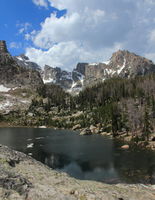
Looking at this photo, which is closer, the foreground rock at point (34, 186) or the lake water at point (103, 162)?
the foreground rock at point (34, 186)

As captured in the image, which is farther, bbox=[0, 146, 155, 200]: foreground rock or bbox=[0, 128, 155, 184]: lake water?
bbox=[0, 128, 155, 184]: lake water

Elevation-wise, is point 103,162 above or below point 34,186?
below

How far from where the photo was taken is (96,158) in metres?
63.5

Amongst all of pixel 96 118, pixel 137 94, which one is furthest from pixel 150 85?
pixel 96 118

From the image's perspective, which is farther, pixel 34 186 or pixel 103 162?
pixel 103 162

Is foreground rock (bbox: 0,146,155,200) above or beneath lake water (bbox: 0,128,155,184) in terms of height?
above

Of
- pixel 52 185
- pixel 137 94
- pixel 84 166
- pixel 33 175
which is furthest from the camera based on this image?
pixel 137 94

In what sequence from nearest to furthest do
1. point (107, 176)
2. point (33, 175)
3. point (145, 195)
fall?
point (33, 175)
point (145, 195)
point (107, 176)

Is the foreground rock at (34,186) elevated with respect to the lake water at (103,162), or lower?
elevated

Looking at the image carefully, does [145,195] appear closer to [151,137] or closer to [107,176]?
[107,176]

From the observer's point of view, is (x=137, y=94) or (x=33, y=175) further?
(x=137, y=94)

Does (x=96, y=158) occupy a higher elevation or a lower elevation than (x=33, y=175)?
lower

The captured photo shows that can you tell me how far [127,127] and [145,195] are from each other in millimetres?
88391

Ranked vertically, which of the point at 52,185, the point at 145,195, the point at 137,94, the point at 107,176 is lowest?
the point at 107,176
